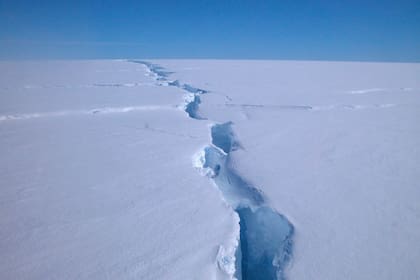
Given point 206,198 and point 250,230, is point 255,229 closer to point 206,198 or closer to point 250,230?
point 250,230

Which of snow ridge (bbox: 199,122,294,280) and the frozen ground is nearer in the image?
the frozen ground

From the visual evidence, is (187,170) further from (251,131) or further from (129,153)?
(251,131)

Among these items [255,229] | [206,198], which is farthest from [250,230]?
[206,198]

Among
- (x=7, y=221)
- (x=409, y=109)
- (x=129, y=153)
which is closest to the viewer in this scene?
(x=7, y=221)

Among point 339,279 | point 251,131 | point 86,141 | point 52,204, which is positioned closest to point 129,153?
point 86,141

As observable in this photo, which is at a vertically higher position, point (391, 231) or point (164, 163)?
point (391, 231)

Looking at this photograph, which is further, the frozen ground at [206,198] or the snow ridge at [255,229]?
the snow ridge at [255,229]
